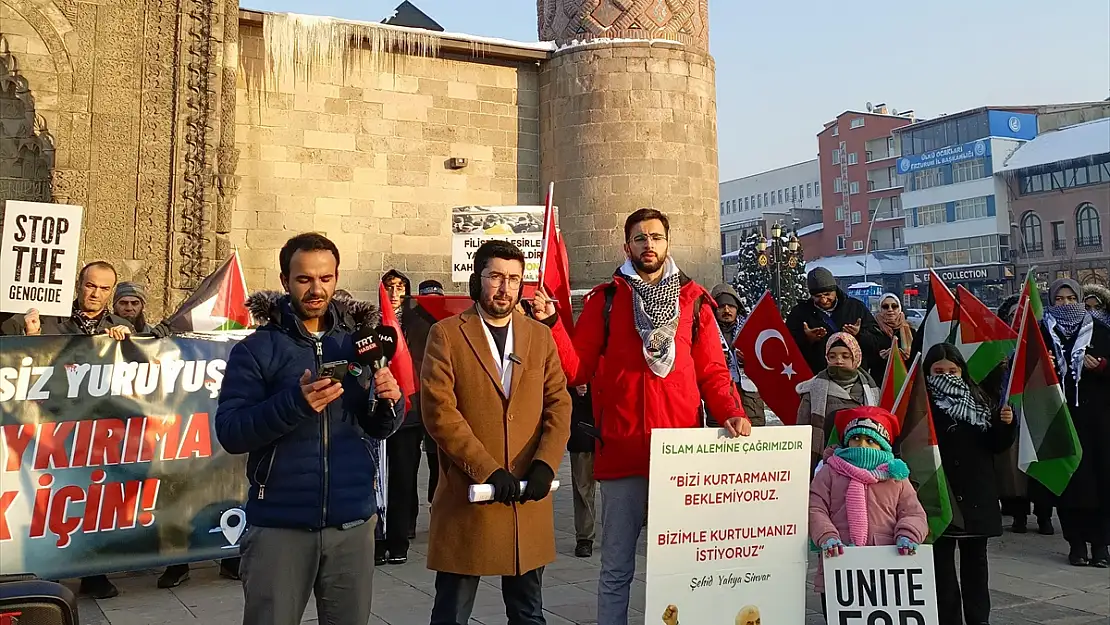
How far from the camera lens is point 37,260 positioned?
223 inches

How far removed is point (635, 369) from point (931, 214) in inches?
3034

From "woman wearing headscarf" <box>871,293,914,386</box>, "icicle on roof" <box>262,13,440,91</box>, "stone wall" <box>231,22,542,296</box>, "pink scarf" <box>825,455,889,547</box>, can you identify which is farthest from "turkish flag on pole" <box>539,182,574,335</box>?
"icicle on roof" <box>262,13,440,91</box>

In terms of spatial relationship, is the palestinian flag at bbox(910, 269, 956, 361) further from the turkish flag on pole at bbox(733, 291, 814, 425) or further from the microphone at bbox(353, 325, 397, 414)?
the microphone at bbox(353, 325, 397, 414)

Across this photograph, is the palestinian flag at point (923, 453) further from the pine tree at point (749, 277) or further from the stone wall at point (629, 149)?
the pine tree at point (749, 277)

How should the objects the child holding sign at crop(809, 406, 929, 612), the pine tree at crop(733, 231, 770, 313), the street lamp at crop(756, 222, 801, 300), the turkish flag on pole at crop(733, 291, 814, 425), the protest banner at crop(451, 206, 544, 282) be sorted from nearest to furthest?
the child holding sign at crop(809, 406, 929, 612) < the turkish flag on pole at crop(733, 291, 814, 425) < the protest banner at crop(451, 206, 544, 282) < the street lamp at crop(756, 222, 801, 300) < the pine tree at crop(733, 231, 770, 313)

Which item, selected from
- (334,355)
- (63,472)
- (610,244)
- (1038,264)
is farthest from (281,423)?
(1038,264)

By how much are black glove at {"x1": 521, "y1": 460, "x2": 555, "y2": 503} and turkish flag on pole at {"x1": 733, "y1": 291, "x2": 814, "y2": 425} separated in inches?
147

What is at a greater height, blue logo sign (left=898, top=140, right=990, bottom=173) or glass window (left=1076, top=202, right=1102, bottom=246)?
blue logo sign (left=898, top=140, right=990, bottom=173)

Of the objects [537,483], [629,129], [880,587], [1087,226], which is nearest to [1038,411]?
[880,587]

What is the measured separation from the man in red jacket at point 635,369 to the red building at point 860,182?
259 ft

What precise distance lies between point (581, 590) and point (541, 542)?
2.27 metres

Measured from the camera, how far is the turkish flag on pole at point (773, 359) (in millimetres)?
6797

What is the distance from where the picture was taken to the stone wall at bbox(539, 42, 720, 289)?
14133 millimetres

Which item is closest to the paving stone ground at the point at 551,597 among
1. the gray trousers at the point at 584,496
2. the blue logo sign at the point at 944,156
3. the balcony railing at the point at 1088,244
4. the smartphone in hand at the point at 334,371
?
the gray trousers at the point at 584,496
